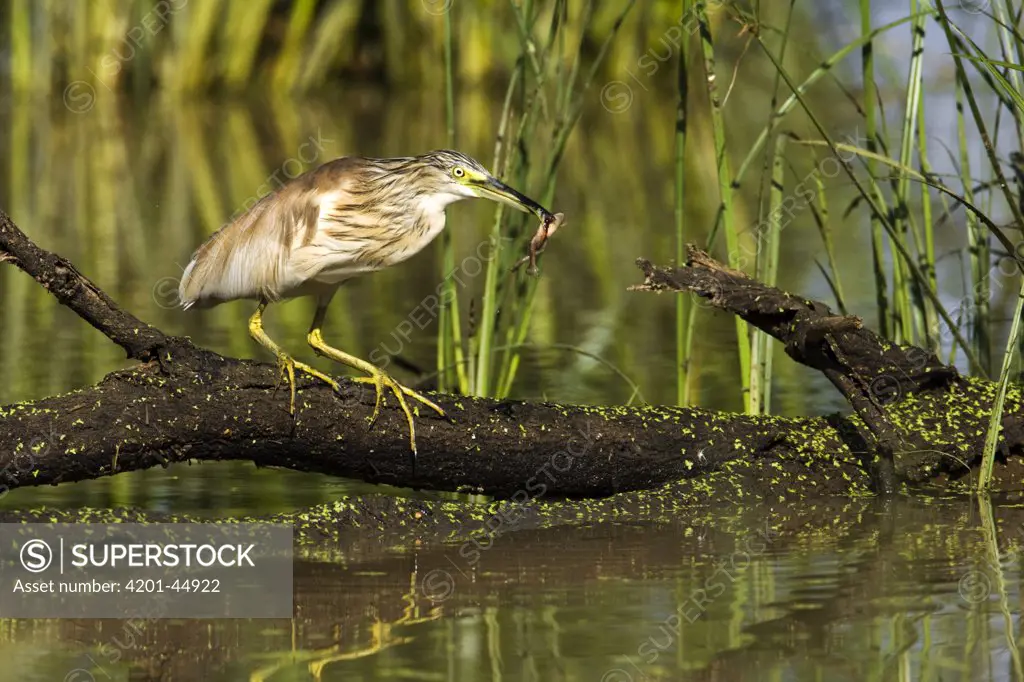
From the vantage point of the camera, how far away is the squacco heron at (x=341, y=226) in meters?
5.13

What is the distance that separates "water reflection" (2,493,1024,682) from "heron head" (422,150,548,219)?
1.10 metres

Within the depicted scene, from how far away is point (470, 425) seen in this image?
4.84 metres

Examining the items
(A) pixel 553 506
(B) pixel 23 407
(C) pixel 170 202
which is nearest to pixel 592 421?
(A) pixel 553 506

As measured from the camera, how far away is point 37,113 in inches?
736

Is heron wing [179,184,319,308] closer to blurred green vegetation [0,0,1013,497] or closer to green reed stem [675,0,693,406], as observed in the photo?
blurred green vegetation [0,0,1013,497]

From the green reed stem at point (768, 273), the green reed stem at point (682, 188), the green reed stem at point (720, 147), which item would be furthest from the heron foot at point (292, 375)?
the green reed stem at point (768, 273)

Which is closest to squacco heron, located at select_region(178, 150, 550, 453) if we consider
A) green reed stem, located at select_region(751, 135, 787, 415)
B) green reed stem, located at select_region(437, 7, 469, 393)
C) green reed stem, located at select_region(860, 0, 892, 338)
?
green reed stem, located at select_region(437, 7, 469, 393)

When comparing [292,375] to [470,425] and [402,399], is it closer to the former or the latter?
[402,399]

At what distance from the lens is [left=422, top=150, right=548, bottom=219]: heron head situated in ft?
16.7

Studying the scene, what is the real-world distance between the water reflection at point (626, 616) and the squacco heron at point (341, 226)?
0.99 meters

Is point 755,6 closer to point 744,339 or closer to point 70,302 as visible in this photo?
point 744,339

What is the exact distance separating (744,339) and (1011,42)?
1.30 m

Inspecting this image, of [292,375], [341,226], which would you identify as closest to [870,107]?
[341,226]

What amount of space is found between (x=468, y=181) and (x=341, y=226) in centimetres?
45
